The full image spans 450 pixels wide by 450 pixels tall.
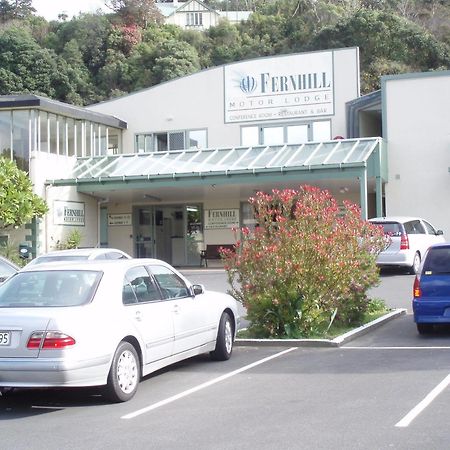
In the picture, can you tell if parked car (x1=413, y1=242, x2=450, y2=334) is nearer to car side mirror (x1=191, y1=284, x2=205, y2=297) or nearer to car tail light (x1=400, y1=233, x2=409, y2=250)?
car side mirror (x1=191, y1=284, x2=205, y2=297)

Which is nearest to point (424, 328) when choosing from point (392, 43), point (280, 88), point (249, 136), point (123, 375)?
point (123, 375)

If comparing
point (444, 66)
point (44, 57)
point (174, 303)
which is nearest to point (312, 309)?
point (174, 303)

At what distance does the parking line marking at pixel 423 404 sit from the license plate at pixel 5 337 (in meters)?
3.82

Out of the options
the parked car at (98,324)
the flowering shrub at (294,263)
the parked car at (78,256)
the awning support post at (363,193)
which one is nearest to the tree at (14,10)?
the awning support post at (363,193)

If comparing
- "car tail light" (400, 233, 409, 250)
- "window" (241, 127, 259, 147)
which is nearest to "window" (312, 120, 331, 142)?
"window" (241, 127, 259, 147)

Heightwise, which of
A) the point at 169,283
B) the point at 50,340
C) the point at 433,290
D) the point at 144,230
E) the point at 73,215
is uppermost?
the point at 73,215

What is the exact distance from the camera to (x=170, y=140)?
32844 mm

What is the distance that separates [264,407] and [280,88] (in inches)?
983

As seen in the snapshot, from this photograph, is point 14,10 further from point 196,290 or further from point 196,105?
point 196,290

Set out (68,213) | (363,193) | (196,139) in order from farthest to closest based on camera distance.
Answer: (196,139) < (68,213) < (363,193)

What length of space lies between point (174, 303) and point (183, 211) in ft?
76.8

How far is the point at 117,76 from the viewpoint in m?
68.0

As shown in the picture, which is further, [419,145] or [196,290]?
[419,145]

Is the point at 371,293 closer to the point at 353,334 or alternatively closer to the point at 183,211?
the point at 353,334
